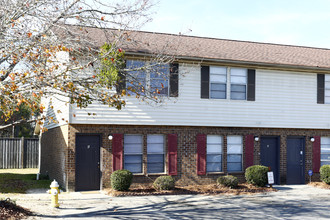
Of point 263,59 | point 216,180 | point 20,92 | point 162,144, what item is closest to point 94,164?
point 162,144

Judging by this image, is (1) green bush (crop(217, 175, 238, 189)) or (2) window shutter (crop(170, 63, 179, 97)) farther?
(2) window shutter (crop(170, 63, 179, 97))

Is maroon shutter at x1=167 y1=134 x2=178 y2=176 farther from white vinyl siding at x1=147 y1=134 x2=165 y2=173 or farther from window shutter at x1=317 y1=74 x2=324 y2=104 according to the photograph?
window shutter at x1=317 y1=74 x2=324 y2=104

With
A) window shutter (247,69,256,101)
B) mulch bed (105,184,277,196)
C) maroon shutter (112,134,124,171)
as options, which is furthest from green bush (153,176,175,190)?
window shutter (247,69,256,101)

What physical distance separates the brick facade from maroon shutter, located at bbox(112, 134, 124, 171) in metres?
0.16

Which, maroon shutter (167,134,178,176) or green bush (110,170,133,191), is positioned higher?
maroon shutter (167,134,178,176)

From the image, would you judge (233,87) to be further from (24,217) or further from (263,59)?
(24,217)

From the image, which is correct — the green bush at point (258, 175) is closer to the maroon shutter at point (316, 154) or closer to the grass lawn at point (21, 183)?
the maroon shutter at point (316, 154)

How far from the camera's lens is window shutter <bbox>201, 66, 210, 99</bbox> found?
19125 millimetres

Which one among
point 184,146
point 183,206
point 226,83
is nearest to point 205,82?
point 226,83

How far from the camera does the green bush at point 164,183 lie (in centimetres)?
1725

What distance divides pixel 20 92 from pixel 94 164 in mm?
7012

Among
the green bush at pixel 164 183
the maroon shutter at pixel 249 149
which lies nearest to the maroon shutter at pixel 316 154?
the maroon shutter at pixel 249 149

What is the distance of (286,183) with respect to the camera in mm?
20719

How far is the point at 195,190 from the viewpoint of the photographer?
57.7 feet
